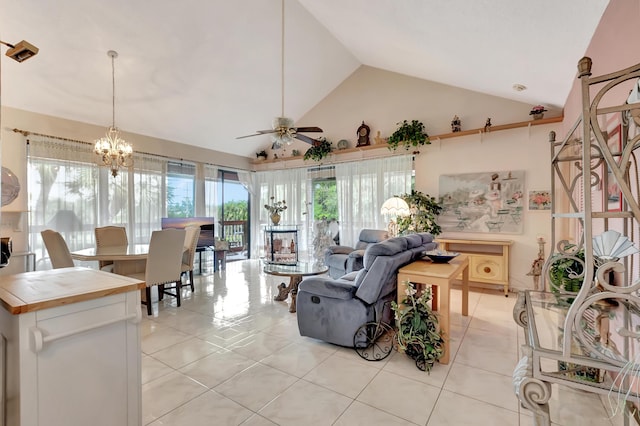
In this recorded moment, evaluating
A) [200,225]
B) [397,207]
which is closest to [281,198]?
[200,225]

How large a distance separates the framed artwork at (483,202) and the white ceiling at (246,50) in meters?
1.22

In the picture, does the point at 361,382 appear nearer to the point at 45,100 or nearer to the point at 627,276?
the point at 627,276

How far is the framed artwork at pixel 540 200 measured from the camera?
427 cm

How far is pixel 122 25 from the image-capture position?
344 centimetres

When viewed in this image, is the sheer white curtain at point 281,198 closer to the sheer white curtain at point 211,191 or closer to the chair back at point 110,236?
the sheer white curtain at point 211,191

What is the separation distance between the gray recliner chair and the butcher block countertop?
3355 millimetres

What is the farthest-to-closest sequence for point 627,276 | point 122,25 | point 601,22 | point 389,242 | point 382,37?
Answer: 1. point 382,37
2. point 122,25
3. point 389,242
4. point 601,22
5. point 627,276

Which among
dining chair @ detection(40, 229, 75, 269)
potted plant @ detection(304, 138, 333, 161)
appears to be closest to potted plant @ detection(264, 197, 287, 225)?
potted plant @ detection(304, 138, 333, 161)

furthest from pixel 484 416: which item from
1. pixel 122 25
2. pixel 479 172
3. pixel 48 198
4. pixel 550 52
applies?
pixel 48 198

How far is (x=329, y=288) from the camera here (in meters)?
2.72

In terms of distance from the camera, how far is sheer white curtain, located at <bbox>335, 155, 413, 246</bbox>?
545 centimetres

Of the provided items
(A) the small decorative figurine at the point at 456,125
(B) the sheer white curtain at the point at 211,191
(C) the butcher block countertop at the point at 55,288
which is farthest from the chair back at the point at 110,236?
(A) the small decorative figurine at the point at 456,125

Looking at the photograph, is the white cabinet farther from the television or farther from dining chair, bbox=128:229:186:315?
the television

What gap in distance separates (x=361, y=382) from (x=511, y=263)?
139 inches
